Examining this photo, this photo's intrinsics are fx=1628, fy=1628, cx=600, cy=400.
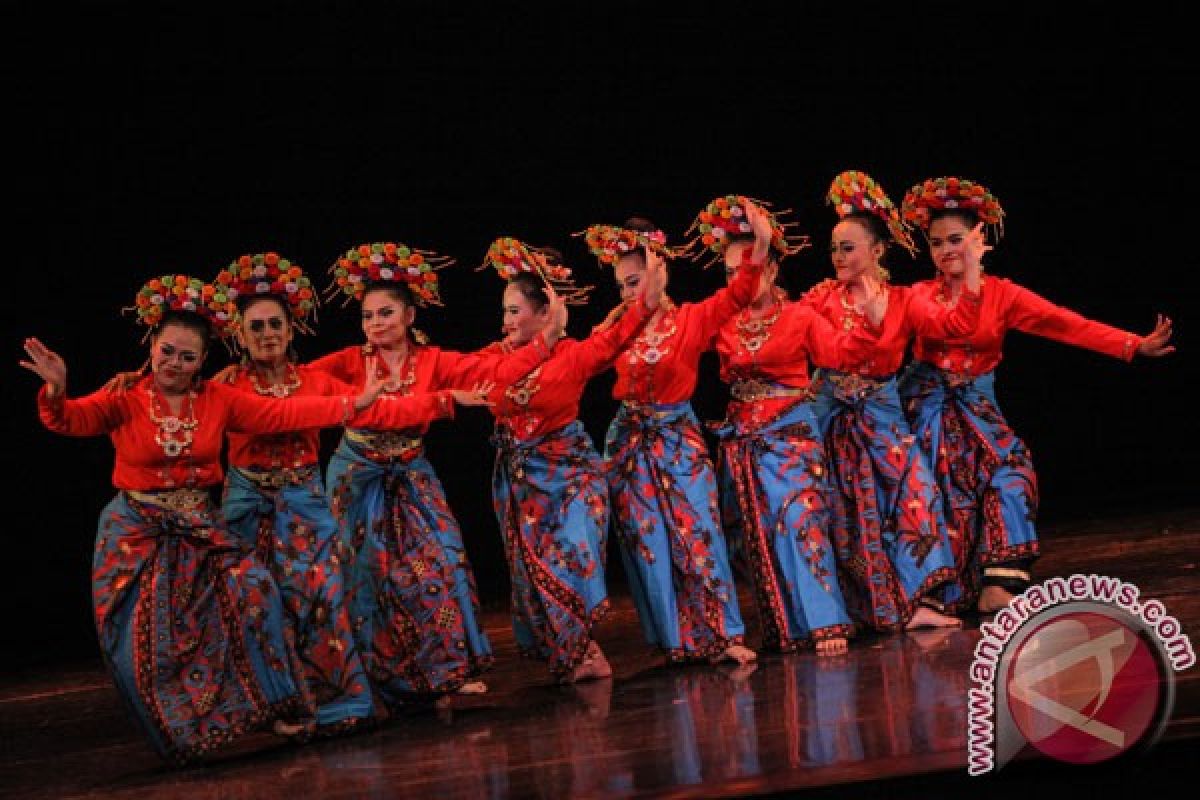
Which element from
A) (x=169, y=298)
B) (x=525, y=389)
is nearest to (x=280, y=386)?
(x=169, y=298)

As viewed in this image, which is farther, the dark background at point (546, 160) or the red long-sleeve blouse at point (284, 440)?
the dark background at point (546, 160)

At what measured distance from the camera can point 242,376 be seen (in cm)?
437

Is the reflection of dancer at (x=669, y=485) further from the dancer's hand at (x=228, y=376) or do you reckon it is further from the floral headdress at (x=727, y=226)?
the dancer's hand at (x=228, y=376)

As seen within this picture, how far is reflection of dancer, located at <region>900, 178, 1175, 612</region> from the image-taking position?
16.0 feet

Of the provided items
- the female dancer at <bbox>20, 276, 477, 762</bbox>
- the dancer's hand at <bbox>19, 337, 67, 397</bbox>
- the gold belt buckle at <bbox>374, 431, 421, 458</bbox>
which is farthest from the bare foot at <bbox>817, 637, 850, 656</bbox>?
the dancer's hand at <bbox>19, 337, 67, 397</bbox>

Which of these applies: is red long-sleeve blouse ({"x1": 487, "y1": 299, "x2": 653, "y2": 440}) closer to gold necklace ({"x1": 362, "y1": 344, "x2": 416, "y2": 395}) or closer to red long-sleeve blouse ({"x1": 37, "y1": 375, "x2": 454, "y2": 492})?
gold necklace ({"x1": 362, "y1": 344, "x2": 416, "y2": 395})

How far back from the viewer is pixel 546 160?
6461mm

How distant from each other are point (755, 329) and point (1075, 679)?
157 cm

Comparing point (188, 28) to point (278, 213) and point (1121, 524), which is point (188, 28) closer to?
point (278, 213)

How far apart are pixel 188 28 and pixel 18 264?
106 centimetres

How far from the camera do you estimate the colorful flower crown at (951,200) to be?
496cm

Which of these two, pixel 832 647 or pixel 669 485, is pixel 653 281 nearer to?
pixel 669 485

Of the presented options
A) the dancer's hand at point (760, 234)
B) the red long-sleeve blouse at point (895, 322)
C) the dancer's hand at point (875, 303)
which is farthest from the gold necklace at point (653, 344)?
the dancer's hand at point (875, 303)

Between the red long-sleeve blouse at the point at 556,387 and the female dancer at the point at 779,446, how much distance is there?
1.39ft
